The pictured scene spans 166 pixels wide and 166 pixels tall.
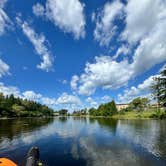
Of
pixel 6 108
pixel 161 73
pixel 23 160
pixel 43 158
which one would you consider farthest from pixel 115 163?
pixel 6 108

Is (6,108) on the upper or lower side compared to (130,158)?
upper

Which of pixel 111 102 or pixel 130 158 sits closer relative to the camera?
pixel 130 158

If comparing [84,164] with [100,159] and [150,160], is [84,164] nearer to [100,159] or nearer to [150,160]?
[100,159]

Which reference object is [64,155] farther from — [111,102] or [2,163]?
[111,102]

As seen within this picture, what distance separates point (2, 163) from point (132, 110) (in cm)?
16620

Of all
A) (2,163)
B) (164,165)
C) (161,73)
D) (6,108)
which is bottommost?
(164,165)

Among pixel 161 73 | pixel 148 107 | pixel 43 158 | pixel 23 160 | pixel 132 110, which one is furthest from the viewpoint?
pixel 132 110

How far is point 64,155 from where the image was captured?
23.6 metres

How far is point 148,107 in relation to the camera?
16025cm

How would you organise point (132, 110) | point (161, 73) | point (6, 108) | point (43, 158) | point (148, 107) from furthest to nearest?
point (132, 110) → point (148, 107) → point (6, 108) → point (161, 73) → point (43, 158)

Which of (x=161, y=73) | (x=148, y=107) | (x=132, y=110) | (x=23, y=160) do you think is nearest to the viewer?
(x=23, y=160)

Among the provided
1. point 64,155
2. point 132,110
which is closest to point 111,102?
point 132,110

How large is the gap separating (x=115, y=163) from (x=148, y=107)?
151 meters

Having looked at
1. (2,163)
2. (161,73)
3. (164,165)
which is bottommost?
(164,165)
